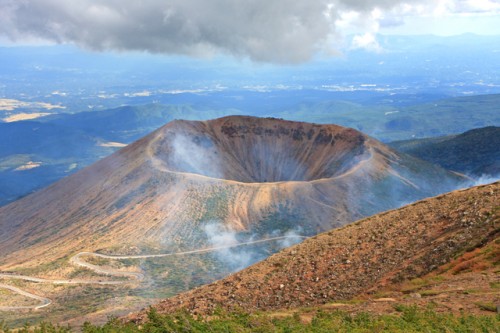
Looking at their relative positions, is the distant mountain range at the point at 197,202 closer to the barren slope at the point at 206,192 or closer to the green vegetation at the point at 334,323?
the barren slope at the point at 206,192

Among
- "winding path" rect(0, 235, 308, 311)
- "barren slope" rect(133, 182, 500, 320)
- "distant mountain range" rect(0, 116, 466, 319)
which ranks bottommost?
"winding path" rect(0, 235, 308, 311)

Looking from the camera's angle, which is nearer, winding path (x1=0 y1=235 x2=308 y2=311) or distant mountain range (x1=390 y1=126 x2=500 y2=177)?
winding path (x1=0 y1=235 x2=308 y2=311)

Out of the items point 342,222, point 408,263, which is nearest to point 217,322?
point 408,263

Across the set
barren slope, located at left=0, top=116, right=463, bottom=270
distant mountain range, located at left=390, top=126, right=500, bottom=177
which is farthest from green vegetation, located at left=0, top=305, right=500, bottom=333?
distant mountain range, located at left=390, top=126, right=500, bottom=177

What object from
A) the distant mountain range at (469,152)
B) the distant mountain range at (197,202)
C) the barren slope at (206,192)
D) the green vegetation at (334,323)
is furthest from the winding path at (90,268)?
the distant mountain range at (469,152)

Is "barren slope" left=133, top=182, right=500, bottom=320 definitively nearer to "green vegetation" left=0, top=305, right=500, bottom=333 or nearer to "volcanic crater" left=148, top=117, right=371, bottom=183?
"green vegetation" left=0, top=305, right=500, bottom=333

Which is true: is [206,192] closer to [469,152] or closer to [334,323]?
[334,323]

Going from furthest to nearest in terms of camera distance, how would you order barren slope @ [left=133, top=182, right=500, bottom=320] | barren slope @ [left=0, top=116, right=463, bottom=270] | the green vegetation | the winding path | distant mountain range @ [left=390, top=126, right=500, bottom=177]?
distant mountain range @ [left=390, top=126, right=500, bottom=177] → barren slope @ [left=0, top=116, right=463, bottom=270] → the winding path → barren slope @ [left=133, top=182, right=500, bottom=320] → the green vegetation
